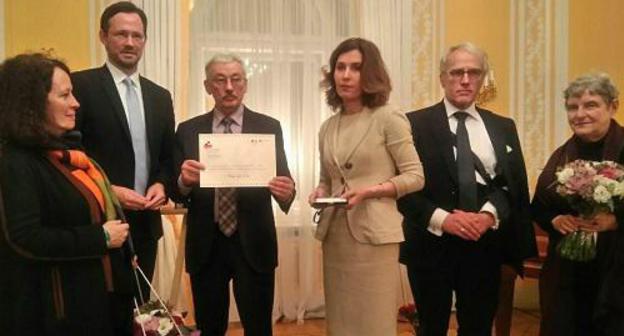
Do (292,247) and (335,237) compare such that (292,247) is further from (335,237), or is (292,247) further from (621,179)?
(621,179)

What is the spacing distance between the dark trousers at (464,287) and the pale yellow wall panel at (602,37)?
3232mm

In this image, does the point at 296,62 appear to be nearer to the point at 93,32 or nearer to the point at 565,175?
the point at 93,32

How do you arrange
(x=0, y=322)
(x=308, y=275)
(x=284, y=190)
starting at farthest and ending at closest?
(x=308, y=275) < (x=284, y=190) < (x=0, y=322)

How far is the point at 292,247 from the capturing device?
184 inches

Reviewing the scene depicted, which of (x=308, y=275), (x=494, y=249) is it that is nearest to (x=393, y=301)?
(x=494, y=249)

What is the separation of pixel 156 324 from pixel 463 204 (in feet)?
4.20

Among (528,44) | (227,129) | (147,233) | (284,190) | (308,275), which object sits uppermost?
(528,44)

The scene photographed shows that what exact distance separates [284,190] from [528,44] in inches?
130

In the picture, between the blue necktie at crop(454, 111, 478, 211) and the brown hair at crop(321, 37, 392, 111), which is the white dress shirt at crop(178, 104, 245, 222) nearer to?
the brown hair at crop(321, 37, 392, 111)

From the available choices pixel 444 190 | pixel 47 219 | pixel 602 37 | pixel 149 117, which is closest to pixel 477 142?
pixel 444 190

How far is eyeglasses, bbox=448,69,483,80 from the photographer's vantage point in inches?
102

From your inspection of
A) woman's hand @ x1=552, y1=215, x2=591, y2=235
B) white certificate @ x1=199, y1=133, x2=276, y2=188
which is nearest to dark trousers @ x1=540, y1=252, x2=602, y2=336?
woman's hand @ x1=552, y1=215, x2=591, y2=235

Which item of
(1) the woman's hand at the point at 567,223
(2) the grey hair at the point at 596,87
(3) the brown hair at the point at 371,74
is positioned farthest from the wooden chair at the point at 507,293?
(3) the brown hair at the point at 371,74

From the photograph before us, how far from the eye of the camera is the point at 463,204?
2.54 metres
